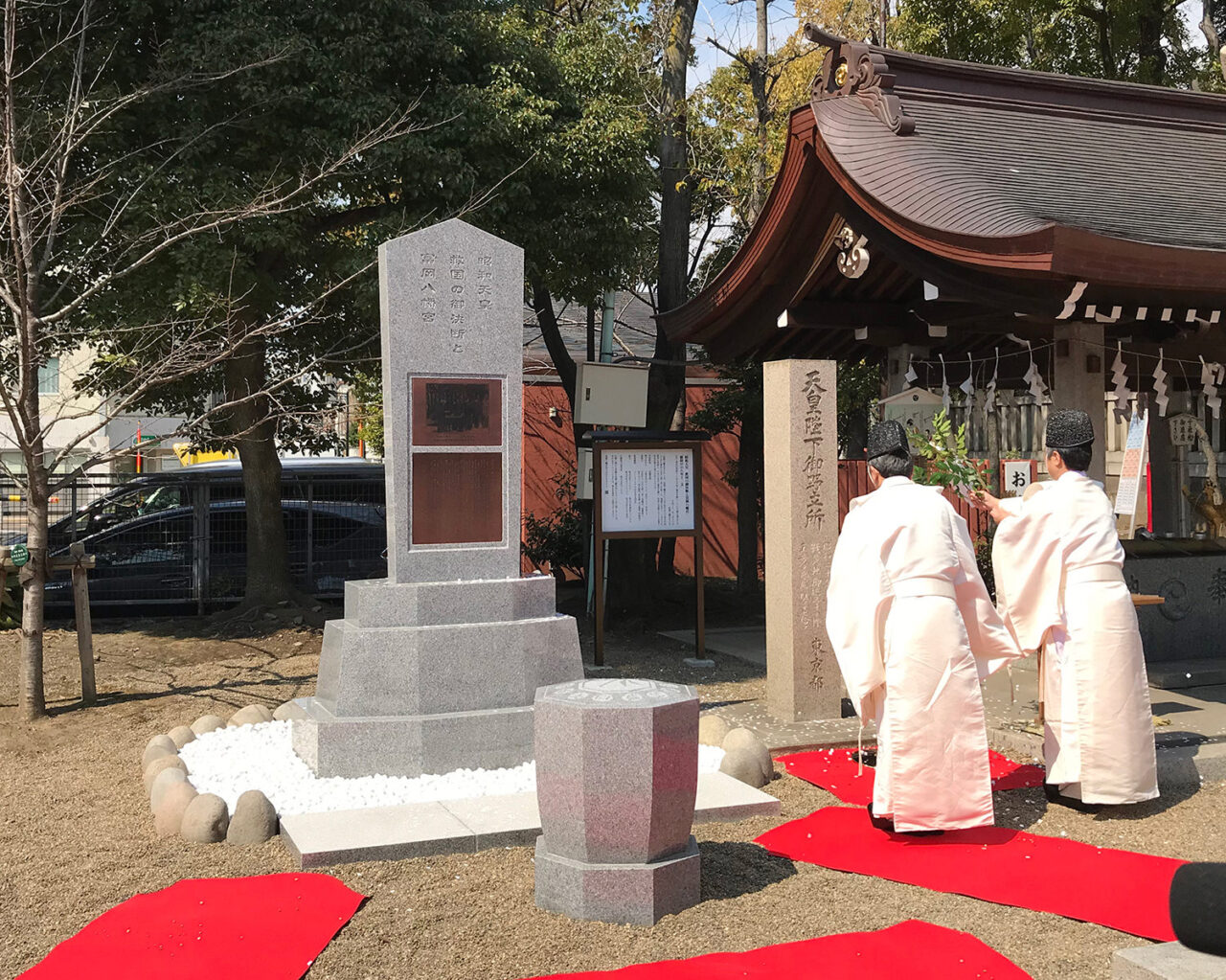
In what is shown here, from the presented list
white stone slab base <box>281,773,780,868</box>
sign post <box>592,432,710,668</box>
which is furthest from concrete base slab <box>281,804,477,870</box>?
sign post <box>592,432,710,668</box>

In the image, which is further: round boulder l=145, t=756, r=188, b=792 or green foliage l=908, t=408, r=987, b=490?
green foliage l=908, t=408, r=987, b=490

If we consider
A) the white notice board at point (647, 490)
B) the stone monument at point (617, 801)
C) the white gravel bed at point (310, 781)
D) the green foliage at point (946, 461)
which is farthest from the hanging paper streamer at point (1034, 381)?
the stone monument at point (617, 801)

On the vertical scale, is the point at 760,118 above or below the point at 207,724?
above

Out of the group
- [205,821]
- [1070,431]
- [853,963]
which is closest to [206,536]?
[205,821]

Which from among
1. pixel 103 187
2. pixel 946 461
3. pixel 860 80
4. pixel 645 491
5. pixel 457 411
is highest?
pixel 860 80

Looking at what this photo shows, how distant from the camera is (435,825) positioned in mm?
5285

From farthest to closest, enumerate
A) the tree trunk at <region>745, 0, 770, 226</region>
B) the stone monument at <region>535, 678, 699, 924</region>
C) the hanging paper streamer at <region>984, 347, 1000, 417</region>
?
the tree trunk at <region>745, 0, 770, 226</region> → the hanging paper streamer at <region>984, 347, 1000, 417</region> → the stone monument at <region>535, 678, 699, 924</region>

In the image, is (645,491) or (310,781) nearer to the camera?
(310,781)

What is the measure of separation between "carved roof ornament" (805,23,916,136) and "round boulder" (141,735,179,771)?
20.2ft

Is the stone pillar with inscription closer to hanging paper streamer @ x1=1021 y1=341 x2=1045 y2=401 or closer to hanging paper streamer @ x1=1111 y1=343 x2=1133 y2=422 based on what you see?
hanging paper streamer @ x1=1021 y1=341 x2=1045 y2=401

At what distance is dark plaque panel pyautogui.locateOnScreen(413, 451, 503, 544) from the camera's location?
6.70 meters

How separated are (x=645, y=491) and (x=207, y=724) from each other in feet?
13.2

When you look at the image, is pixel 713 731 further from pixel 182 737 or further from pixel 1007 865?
pixel 182 737

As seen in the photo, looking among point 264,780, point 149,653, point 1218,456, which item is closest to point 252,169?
point 149,653
